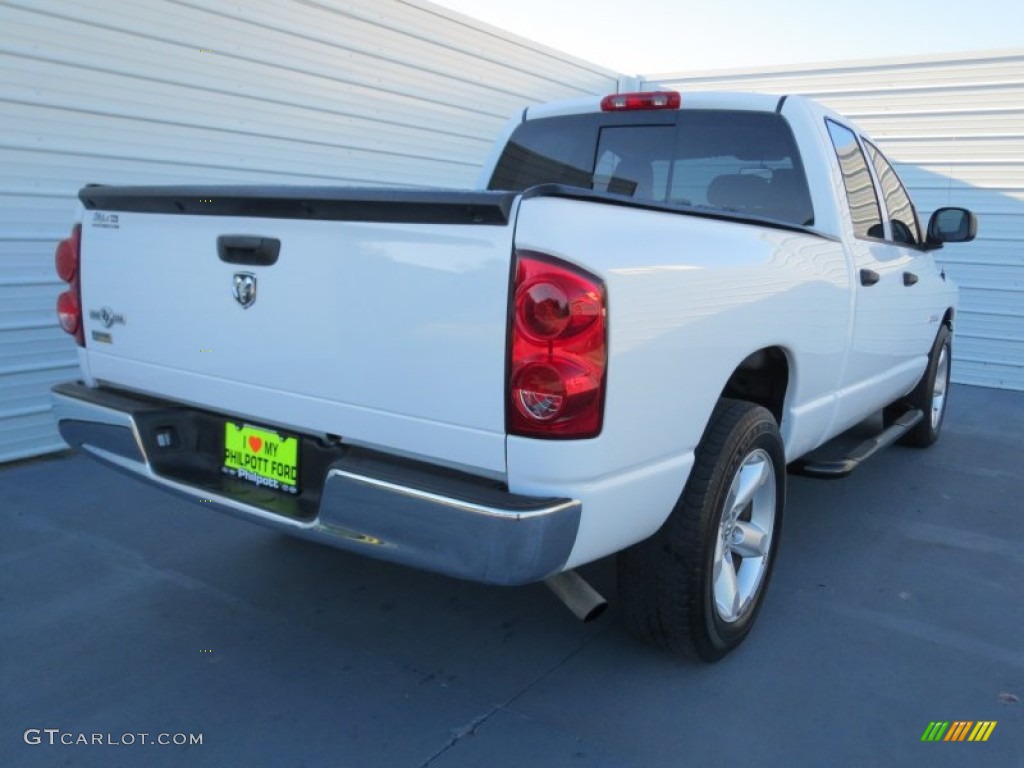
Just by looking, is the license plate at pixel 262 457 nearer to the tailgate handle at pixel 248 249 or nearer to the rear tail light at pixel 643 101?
the tailgate handle at pixel 248 249

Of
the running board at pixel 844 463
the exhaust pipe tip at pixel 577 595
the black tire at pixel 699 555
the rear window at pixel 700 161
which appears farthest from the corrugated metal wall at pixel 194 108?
the running board at pixel 844 463

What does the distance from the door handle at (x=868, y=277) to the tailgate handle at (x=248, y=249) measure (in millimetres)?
2480

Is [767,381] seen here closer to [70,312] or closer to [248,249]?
[248,249]

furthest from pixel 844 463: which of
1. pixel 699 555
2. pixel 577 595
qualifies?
pixel 577 595

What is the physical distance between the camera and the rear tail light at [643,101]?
12.1ft

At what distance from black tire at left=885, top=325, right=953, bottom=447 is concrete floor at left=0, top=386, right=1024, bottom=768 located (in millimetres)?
1474

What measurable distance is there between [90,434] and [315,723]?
124 centimetres

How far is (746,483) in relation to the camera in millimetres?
2879

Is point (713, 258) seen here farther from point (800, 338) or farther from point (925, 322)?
point (925, 322)

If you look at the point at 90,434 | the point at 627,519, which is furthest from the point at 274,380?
the point at 627,519

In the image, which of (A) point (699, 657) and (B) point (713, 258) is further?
(A) point (699, 657)

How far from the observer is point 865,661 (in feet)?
9.59

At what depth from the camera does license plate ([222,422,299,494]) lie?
2459 mm

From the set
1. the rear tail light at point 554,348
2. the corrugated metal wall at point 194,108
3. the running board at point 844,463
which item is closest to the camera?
the rear tail light at point 554,348
